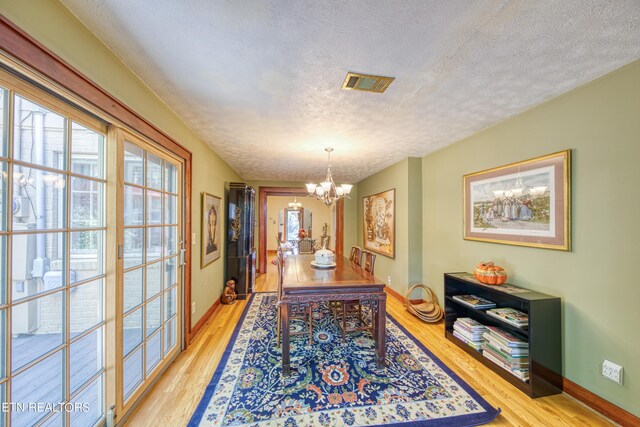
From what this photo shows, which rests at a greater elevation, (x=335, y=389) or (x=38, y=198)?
(x=38, y=198)

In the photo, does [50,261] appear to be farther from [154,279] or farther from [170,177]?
[170,177]

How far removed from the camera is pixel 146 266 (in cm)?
196

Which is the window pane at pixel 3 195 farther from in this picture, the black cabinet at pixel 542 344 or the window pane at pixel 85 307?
the black cabinet at pixel 542 344

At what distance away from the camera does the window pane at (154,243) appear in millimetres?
2008

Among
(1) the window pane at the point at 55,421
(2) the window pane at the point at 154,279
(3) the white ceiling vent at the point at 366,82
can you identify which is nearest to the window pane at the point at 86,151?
(2) the window pane at the point at 154,279

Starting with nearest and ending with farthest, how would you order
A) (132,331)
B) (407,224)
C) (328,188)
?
(132,331) → (328,188) → (407,224)

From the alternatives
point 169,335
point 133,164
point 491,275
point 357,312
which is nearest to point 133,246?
point 133,164

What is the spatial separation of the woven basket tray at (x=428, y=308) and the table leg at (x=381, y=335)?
1.34 meters

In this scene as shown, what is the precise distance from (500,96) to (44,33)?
2848 mm

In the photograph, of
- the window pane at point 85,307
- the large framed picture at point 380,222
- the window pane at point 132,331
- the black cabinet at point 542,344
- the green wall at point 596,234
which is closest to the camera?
the window pane at point 85,307

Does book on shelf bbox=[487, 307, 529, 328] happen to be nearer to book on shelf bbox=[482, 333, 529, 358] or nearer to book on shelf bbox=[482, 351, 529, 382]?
book on shelf bbox=[482, 333, 529, 358]

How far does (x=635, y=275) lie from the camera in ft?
5.30

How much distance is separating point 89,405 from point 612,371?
11.2 ft

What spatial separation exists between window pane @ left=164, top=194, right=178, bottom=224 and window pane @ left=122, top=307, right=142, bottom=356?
817mm
